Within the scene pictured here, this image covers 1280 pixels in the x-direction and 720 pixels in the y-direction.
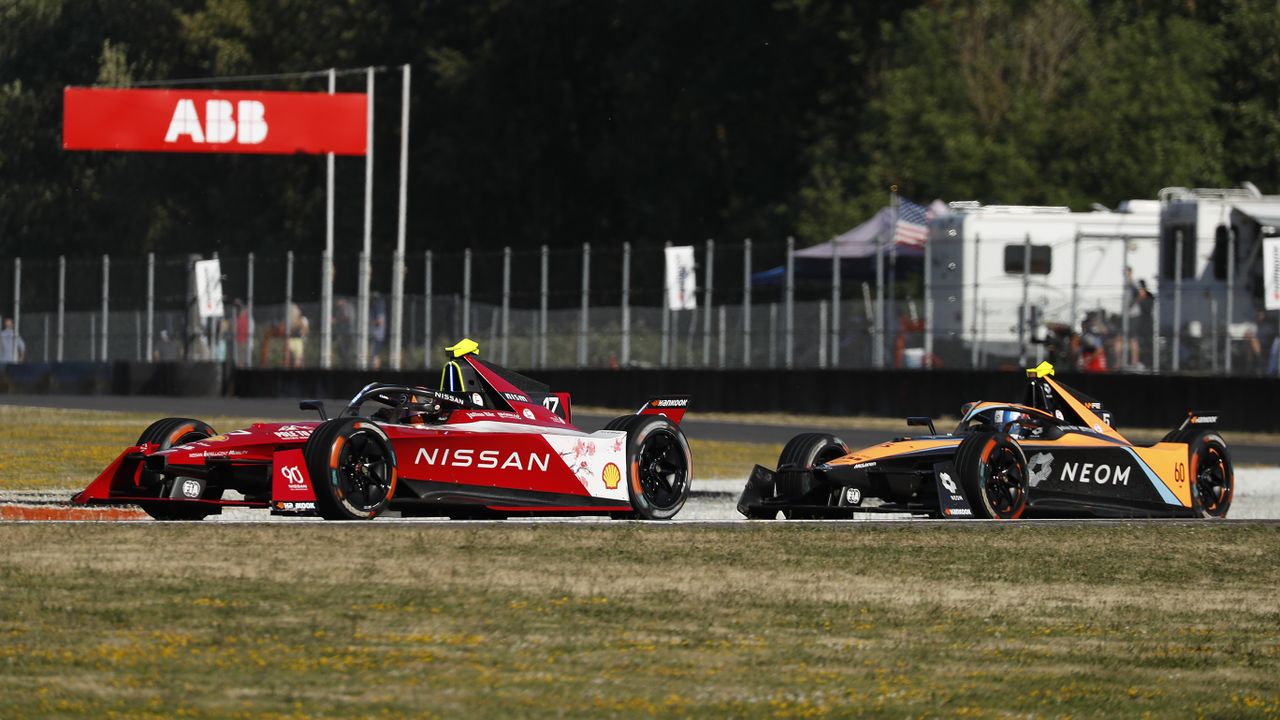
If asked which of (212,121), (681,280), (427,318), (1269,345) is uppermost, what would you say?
(212,121)

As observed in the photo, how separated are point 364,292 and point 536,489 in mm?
24796

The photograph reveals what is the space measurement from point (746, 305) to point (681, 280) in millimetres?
1325

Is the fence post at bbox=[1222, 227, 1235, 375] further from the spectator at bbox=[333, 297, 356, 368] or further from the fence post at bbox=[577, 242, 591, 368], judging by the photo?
Answer: the spectator at bbox=[333, 297, 356, 368]

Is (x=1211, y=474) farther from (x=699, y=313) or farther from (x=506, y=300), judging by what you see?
(x=506, y=300)

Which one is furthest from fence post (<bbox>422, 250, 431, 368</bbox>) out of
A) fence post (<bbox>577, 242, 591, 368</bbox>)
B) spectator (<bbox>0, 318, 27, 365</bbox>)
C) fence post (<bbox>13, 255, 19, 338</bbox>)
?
spectator (<bbox>0, 318, 27, 365</bbox>)

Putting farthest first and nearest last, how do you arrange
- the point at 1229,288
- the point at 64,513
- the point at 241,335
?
the point at 241,335
the point at 1229,288
the point at 64,513

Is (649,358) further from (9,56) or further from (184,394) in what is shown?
(9,56)

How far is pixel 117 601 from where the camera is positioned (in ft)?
31.4

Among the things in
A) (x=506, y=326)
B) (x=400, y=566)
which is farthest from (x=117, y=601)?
(x=506, y=326)

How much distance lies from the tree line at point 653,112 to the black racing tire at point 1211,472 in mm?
29435

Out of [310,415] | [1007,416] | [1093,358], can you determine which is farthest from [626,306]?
[1007,416]

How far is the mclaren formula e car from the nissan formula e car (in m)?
0.86

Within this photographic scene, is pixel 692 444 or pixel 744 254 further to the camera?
pixel 744 254

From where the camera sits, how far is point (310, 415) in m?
29.9
